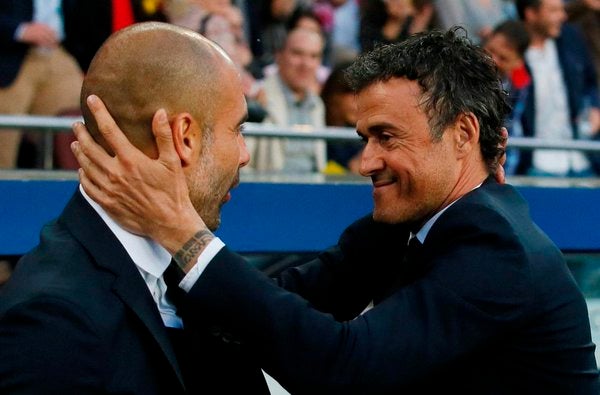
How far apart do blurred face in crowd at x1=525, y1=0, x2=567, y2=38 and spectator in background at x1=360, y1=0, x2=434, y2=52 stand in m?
0.82

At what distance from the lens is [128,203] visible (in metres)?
2.02

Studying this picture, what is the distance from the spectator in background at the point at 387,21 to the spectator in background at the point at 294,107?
0.32m

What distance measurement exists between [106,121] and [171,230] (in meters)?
0.25

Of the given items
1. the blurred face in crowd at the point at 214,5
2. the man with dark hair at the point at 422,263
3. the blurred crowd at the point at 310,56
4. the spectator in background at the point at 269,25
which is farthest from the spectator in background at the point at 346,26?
the man with dark hair at the point at 422,263

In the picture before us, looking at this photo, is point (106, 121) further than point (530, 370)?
No

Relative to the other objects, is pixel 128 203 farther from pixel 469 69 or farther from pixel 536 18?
pixel 536 18

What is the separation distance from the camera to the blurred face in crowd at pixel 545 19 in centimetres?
584

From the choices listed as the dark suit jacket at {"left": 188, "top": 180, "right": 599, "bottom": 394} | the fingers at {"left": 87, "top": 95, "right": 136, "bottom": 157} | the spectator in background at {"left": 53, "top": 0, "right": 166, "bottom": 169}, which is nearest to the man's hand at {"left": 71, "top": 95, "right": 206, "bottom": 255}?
the fingers at {"left": 87, "top": 95, "right": 136, "bottom": 157}

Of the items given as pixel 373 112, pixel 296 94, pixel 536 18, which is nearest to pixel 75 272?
pixel 373 112

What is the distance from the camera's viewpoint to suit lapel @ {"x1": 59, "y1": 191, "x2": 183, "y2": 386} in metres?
1.95

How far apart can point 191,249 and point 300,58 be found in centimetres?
280

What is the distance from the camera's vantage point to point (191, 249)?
208 cm

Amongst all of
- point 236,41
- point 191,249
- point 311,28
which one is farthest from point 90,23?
point 191,249

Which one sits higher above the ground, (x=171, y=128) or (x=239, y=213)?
(x=171, y=128)
